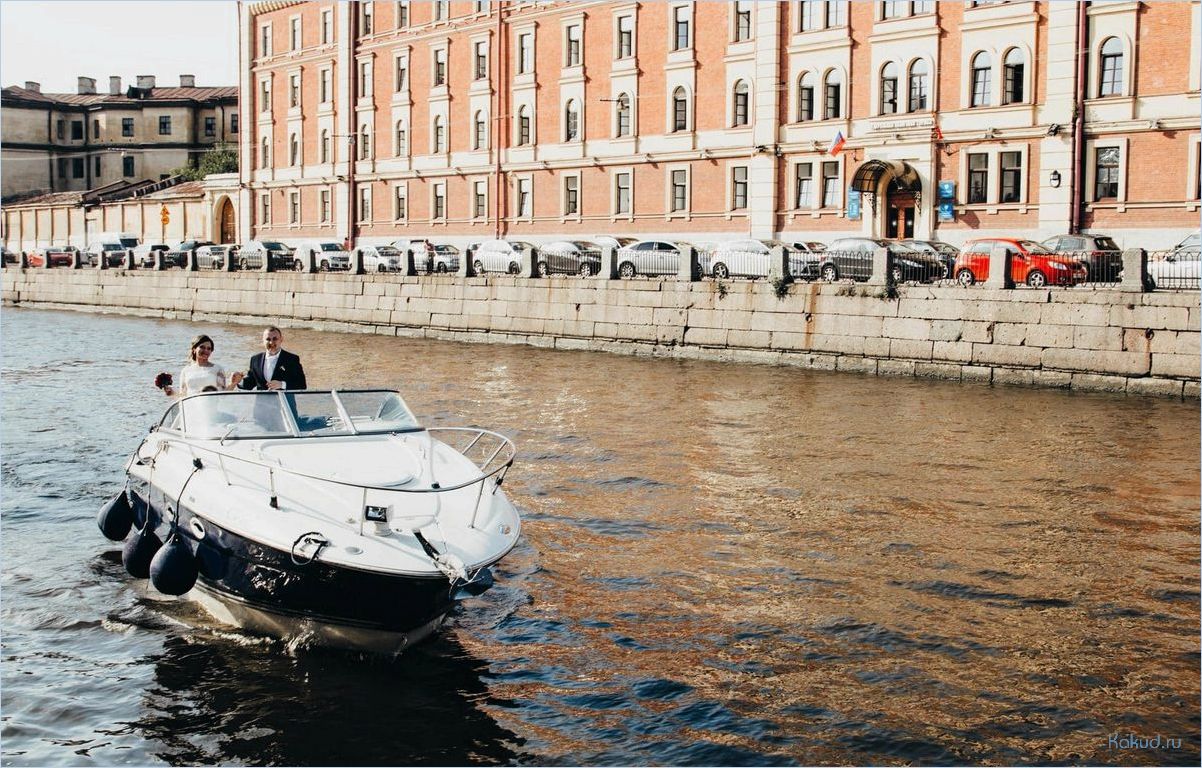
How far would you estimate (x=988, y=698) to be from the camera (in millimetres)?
8766

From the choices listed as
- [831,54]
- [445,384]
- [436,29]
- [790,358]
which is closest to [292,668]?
[445,384]

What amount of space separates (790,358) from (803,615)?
17956 millimetres

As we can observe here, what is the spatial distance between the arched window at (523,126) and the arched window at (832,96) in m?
13.7

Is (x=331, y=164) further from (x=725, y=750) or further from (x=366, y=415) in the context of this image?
(x=725, y=750)

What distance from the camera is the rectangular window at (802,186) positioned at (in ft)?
137

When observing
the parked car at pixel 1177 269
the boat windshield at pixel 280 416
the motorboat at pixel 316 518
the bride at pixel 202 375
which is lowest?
the motorboat at pixel 316 518

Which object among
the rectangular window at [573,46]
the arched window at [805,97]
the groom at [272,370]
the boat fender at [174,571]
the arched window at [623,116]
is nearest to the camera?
the boat fender at [174,571]

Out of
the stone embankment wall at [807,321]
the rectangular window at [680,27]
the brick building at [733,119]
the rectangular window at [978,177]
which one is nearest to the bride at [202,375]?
the stone embankment wall at [807,321]

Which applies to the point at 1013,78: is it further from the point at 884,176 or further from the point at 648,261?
the point at 648,261

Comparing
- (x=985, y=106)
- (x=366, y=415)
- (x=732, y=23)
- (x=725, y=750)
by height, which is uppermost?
(x=732, y=23)

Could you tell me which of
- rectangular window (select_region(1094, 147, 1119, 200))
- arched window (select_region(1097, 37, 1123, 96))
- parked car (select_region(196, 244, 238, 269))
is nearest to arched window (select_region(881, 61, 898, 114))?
arched window (select_region(1097, 37, 1123, 96))

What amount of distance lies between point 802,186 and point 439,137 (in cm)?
1874

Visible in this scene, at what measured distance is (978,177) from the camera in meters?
37.8

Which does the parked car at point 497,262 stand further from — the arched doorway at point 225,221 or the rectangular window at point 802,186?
the arched doorway at point 225,221
